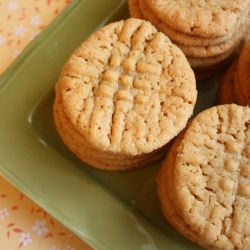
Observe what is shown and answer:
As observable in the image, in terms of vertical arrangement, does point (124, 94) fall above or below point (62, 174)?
above

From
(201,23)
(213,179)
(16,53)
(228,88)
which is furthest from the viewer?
(16,53)

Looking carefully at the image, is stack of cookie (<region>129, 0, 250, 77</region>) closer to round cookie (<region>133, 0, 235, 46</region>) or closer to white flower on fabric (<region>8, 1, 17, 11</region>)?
round cookie (<region>133, 0, 235, 46</region>)

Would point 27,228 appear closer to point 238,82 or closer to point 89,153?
point 89,153

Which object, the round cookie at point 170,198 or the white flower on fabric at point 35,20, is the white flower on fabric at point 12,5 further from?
the round cookie at point 170,198

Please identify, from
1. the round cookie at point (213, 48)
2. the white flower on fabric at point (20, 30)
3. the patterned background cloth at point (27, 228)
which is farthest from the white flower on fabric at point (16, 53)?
the round cookie at point (213, 48)

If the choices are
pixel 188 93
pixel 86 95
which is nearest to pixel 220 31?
pixel 188 93

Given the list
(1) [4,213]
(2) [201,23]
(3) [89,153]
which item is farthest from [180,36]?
(1) [4,213]

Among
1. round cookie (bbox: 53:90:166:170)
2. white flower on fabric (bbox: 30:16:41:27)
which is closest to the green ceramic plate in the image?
round cookie (bbox: 53:90:166:170)

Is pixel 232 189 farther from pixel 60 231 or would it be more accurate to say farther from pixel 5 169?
pixel 5 169
